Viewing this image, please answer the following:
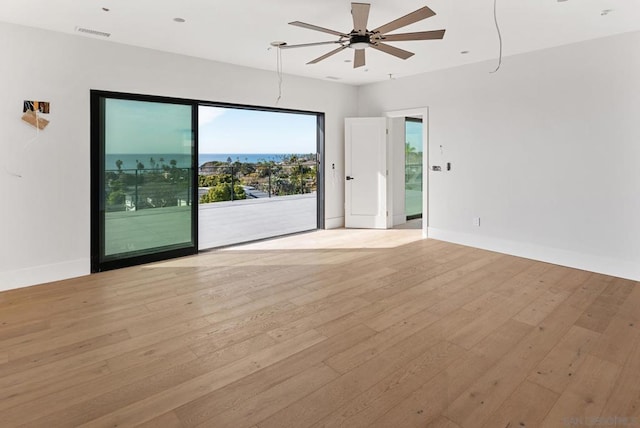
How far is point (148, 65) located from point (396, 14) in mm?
3163

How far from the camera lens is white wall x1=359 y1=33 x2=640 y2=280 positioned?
4.27m

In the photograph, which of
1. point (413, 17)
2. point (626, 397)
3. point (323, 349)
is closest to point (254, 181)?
point (413, 17)

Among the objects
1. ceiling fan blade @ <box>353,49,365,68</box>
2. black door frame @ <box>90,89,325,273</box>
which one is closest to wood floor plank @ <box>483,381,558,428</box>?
ceiling fan blade @ <box>353,49,365,68</box>

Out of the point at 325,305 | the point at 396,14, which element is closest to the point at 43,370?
the point at 325,305

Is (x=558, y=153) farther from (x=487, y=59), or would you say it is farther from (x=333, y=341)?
(x=333, y=341)

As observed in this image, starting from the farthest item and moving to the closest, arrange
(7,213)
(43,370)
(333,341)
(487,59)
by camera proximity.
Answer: (487,59) < (7,213) < (333,341) < (43,370)

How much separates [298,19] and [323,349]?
10.5ft

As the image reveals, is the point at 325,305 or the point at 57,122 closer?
the point at 325,305

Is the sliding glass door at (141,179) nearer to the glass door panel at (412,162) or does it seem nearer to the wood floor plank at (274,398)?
the wood floor plank at (274,398)

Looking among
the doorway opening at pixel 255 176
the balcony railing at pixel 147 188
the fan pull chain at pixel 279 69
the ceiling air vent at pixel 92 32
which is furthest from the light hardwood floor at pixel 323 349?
the fan pull chain at pixel 279 69

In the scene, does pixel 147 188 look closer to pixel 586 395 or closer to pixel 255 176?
pixel 586 395

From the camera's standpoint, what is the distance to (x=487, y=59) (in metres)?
5.37

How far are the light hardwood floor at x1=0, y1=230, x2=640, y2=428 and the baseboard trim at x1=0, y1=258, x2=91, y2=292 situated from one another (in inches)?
6.1

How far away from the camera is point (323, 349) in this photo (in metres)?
2.67
